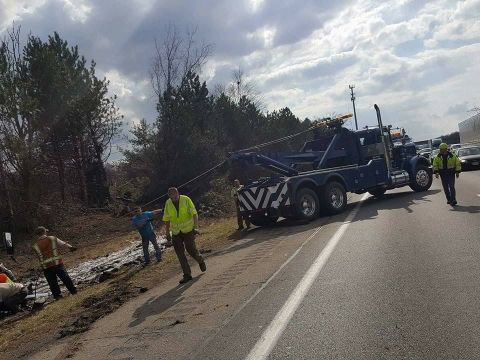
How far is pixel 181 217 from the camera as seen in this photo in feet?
32.9

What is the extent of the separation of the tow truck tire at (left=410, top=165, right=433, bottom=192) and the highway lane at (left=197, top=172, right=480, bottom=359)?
32.0ft

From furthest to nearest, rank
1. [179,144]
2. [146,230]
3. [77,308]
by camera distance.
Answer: [179,144] → [146,230] → [77,308]

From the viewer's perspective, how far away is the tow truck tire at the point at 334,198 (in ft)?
55.2

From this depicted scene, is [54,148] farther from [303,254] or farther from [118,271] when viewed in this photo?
[303,254]

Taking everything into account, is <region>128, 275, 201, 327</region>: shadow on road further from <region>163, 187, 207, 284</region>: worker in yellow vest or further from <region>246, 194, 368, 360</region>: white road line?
<region>246, 194, 368, 360</region>: white road line

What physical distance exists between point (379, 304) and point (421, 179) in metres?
15.6

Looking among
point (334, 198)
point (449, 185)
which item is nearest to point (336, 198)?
point (334, 198)

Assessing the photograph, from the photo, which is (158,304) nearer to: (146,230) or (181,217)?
(181,217)

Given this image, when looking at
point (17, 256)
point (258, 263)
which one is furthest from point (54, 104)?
point (258, 263)

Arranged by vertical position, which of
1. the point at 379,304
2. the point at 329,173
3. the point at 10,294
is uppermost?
the point at 329,173

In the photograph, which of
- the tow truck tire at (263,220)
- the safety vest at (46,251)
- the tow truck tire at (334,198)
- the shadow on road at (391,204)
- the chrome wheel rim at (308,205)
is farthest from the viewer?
the tow truck tire at (263,220)

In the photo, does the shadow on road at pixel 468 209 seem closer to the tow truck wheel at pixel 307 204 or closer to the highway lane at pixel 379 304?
the highway lane at pixel 379 304

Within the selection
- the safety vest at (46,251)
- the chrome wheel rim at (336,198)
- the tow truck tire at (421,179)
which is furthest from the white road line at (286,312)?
the tow truck tire at (421,179)

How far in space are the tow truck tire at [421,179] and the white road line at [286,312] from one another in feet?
36.8
